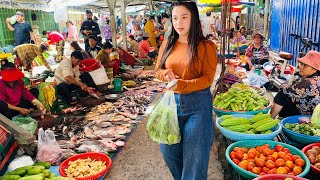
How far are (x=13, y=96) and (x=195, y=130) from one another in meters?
3.47

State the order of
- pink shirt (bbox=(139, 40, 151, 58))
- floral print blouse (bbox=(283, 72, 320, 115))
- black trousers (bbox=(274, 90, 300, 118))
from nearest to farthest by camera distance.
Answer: floral print blouse (bbox=(283, 72, 320, 115)), black trousers (bbox=(274, 90, 300, 118)), pink shirt (bbox=(139, 40, 151, 58))

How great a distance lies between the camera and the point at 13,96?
14.7ft

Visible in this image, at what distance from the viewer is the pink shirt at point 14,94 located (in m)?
4.36

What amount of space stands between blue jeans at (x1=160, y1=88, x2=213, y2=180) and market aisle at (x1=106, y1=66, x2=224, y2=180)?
1071 mm

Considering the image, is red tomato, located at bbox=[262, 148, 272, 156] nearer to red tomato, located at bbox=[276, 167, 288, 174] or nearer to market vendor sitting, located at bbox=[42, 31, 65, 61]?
red tomato, located at bbox=[276, 167, 288, 174]

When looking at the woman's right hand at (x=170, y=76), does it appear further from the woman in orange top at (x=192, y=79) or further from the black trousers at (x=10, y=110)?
the black trousers at (x=10, y=110)

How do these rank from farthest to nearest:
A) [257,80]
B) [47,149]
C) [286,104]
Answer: [257,80] → [47,149] → [286,104]

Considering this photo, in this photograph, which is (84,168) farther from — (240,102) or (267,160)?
(240,102)

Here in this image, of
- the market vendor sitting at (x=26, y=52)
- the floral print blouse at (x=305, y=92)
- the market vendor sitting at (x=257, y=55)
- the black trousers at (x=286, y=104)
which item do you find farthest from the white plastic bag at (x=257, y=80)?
the market vendor sitting at (x=26, y=52)

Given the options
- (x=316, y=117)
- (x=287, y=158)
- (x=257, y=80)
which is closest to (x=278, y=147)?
(x=287, y=158)

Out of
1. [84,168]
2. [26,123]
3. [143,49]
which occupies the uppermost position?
[143,49]

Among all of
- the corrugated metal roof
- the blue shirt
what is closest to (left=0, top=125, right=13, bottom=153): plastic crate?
the corrugated metal roof

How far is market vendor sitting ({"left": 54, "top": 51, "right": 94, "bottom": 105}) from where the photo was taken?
6.01m

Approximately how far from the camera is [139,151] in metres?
4.12
